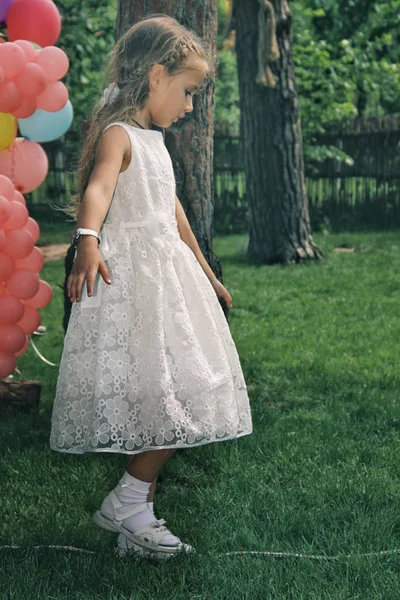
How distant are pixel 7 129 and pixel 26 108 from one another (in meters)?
0.15

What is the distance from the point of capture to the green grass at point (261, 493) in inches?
99.3

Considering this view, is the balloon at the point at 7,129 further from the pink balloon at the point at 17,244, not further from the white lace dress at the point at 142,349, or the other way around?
the white lace dress at the point at 142,349

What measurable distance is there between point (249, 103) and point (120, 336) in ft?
23.1

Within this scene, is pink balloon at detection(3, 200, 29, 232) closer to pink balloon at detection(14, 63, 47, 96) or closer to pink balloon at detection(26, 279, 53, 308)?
pink balloon at detection(26, 279, 53, 308)

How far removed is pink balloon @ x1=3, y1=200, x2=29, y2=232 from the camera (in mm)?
4180

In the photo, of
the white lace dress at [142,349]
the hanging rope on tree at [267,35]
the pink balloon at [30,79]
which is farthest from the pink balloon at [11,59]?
the hanging rope on tree at [267,35]

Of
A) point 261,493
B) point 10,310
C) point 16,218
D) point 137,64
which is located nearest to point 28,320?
point 10,310

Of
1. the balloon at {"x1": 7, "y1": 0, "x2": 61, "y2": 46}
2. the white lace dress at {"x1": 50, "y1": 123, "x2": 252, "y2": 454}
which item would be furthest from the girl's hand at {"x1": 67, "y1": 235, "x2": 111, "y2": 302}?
the balloon at {"x1": 7, "y1": 0, "x2": 61, "y2": 46}

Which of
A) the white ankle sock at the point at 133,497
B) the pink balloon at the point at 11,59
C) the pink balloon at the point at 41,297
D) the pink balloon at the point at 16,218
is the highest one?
the pink balloon at the point at 11,59

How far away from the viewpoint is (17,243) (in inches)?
164

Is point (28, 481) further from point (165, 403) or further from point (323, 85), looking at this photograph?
point (323, 85)

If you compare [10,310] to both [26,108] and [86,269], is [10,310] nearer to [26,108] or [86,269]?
[26,108]

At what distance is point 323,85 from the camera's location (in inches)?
504

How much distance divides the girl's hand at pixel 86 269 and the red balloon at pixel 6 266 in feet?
5.54
